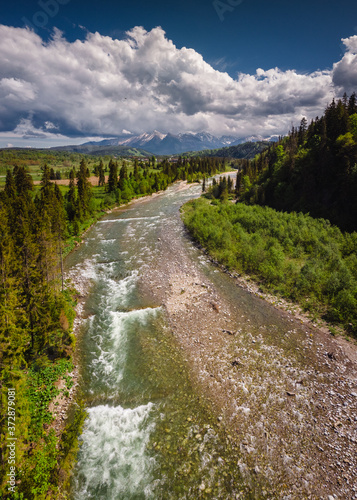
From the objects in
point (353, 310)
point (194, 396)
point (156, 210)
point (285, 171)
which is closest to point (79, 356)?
point (194, 396)

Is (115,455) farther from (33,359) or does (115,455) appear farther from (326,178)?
(326,178)

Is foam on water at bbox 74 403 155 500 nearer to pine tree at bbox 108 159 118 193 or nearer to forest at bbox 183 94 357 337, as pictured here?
forest at bbox 183 94 357 337

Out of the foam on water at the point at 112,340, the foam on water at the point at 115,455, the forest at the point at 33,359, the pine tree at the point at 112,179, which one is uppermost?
the pine tree at the point at 112,179

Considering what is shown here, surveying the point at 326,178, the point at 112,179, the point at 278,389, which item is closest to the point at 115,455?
the point at 278,389

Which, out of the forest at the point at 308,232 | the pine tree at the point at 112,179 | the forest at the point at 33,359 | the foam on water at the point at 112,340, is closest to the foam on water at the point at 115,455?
the forest at the point at 33,359

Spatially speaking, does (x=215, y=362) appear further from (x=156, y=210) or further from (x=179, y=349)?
(x=156, y=210)

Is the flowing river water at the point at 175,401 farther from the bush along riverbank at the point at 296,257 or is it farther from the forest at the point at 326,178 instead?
the forest at the point at 326,178
